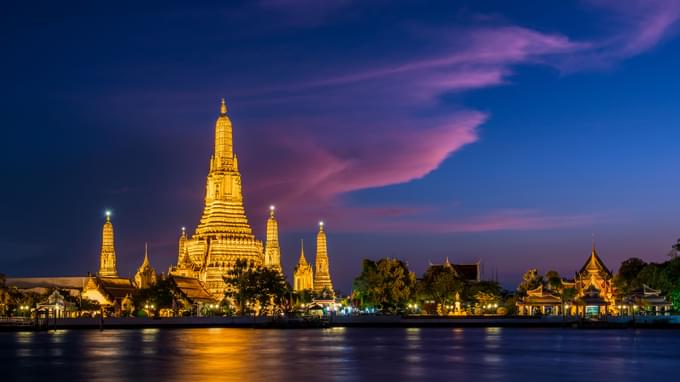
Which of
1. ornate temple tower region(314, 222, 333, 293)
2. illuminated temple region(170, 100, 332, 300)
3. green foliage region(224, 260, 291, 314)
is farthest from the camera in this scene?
ornate temple tower region(314, 222, 333, 293)

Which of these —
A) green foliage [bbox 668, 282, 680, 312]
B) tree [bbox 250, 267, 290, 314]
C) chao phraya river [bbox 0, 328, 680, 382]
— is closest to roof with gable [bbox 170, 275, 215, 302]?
tree [bbox 250, 267, 290, 314]

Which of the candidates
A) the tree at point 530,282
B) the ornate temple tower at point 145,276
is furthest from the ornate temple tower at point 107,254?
the tree at point 530,282

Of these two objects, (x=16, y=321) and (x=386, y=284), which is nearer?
(x=16, y=321)

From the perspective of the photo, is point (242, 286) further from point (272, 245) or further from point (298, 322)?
point (272, 245)

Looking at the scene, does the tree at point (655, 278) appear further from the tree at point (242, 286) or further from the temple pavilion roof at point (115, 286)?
the temple pavilion roof at point (115, 286)

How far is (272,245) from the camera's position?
120 meters

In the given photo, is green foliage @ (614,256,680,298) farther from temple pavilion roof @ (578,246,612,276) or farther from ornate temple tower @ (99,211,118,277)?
ornate temple tower @ (99,211,118,277)

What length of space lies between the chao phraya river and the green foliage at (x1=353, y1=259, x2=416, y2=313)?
25.3 metres

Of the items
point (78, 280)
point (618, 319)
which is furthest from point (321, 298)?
point (618, 319)

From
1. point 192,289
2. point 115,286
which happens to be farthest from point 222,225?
point 115,286

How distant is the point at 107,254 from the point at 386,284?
37234 millimetres

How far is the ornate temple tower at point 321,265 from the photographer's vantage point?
130375 mm

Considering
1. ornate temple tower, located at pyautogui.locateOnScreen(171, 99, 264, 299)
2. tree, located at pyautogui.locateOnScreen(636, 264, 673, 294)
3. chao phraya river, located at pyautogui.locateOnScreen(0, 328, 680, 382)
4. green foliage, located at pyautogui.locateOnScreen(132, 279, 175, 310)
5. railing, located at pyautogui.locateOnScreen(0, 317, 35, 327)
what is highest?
ornate temple tower, located at pyautogui.locateOnScreen(171, 99, 264, 299)

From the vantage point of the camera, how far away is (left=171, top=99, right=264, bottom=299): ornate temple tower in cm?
10888
